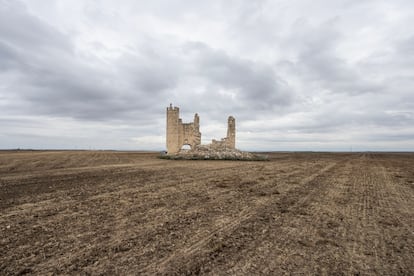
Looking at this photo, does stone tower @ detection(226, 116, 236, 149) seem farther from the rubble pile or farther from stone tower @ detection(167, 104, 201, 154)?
the rubble pile

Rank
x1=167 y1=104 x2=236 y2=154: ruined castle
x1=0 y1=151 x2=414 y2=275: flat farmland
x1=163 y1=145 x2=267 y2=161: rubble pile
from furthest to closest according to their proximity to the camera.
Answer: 1. x1=167 y1=104 x2=236 y2=154: ruined castle
2. x1=163 y1=145 x2=267 y2=161: rubble pile
3. x1=0 y1=151 x2=414 y2=275: flat farmland

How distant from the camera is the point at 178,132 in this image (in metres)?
36.4

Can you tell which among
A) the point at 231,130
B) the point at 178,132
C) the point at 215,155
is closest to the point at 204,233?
the point at 215,155

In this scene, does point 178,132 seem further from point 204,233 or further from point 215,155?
point 204,233

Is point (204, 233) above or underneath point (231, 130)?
underneath

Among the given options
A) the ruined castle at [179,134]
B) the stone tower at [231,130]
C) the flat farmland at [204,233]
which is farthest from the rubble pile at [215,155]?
the flat farmland at [204,233]

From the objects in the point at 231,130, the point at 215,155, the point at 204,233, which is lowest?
the point at 204,233

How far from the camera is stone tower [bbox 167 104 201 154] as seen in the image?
Result: 3625 centimetres

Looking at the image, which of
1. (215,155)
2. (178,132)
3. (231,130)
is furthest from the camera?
(231,130)

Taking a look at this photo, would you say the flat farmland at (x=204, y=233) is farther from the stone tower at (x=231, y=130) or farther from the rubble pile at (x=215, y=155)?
the stone tower at (x=231, y=130)

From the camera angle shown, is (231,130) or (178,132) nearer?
(178,132)

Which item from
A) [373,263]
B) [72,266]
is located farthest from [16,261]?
[373,263]

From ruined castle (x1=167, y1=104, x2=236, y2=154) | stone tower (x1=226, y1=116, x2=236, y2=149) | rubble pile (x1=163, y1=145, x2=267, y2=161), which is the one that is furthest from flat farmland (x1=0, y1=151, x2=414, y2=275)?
stone tower (x1=226, y1=116, x2=236, y2=149)

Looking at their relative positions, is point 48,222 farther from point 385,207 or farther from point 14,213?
point 385,207
